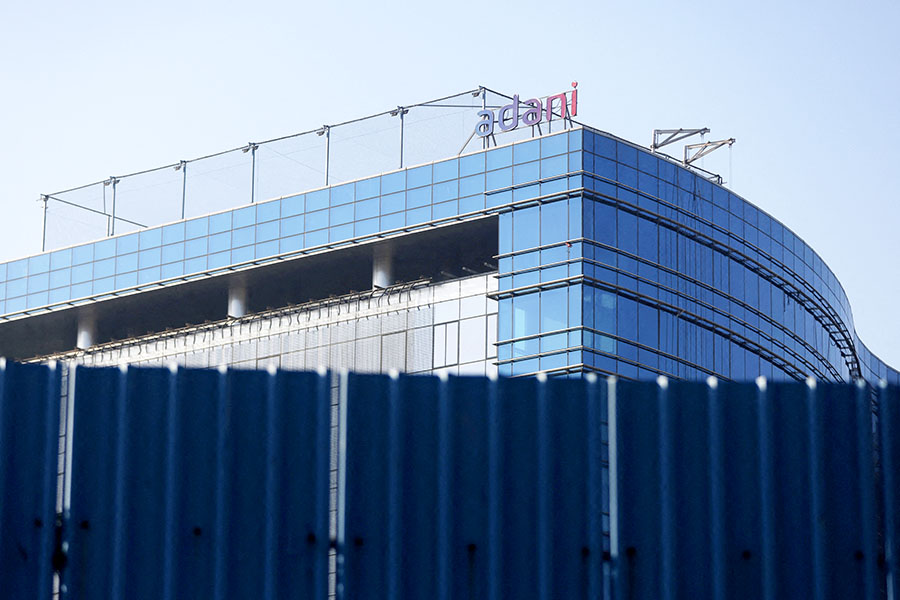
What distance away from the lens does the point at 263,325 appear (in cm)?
8194

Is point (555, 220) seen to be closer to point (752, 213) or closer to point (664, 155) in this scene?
point (664, 155)

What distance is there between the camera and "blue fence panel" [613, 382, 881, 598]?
2156 cm

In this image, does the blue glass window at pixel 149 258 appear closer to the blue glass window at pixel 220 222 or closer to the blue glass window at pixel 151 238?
the blue glass window at pixel 151 238

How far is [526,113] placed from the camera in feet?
242

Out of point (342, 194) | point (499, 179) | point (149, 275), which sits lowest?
point (149, 275)

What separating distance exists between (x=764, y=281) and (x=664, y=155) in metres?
8.69

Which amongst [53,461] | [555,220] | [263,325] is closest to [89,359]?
[263,325]

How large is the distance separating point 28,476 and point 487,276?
5155cm

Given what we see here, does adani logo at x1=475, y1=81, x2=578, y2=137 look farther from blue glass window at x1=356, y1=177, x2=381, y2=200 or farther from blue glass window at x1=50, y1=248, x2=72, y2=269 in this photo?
blue glass window at x1=50, y1=248, x2=72, y2=269

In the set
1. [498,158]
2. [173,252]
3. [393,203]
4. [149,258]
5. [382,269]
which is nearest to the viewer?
[498,158]

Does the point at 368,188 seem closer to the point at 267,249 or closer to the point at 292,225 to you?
the point at 292,225

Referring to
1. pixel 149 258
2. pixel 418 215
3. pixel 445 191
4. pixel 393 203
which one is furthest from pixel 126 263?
pixel 445 191

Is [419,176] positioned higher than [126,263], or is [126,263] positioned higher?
[419,176]

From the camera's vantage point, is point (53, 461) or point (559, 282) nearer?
point (53, 461)
